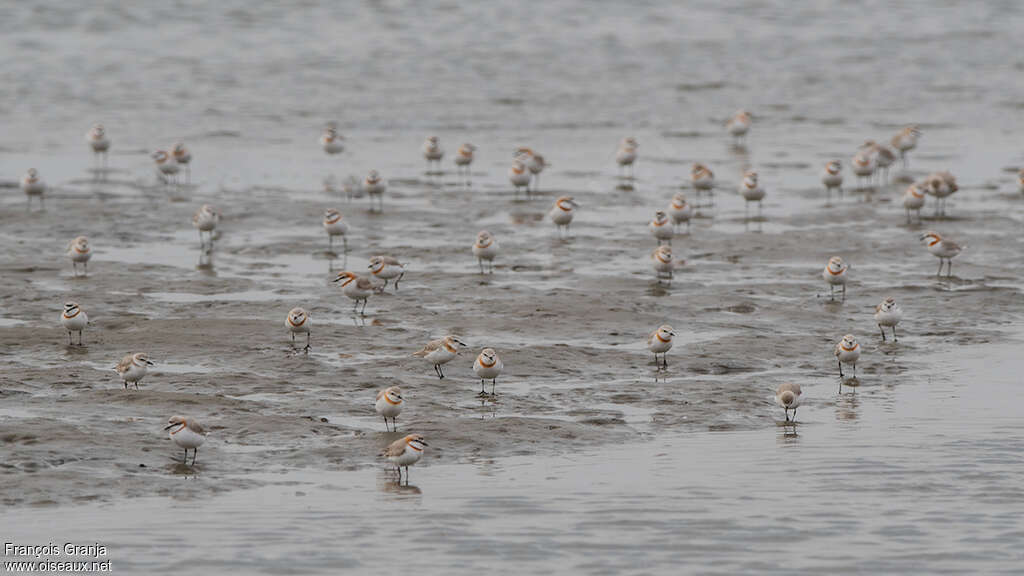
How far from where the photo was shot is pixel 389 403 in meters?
16.8

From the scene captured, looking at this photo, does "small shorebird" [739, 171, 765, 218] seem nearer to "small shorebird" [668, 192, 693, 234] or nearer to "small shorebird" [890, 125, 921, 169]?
"small shorebird" [668, 192, 693, 234]

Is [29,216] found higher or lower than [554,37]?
lower

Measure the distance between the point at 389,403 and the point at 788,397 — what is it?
426cm

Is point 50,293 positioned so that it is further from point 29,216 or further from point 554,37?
point 554,37

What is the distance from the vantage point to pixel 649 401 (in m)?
18.6

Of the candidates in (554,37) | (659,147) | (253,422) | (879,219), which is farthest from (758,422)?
(554,37)

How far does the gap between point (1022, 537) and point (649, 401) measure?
5.46 meters

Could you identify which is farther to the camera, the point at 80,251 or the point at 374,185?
the point at 374,185

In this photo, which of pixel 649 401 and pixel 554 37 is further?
pixel 554 37

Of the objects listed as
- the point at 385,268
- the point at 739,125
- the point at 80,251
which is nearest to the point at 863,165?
the point at 739,125

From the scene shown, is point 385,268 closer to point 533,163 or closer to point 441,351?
point 441,351

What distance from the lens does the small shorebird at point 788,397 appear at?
17.4 meters

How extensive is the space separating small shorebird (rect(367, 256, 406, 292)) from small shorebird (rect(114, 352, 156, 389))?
649 cm

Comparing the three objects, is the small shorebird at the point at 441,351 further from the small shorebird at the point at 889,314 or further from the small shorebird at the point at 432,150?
the small shorebird at the point at 432,150
